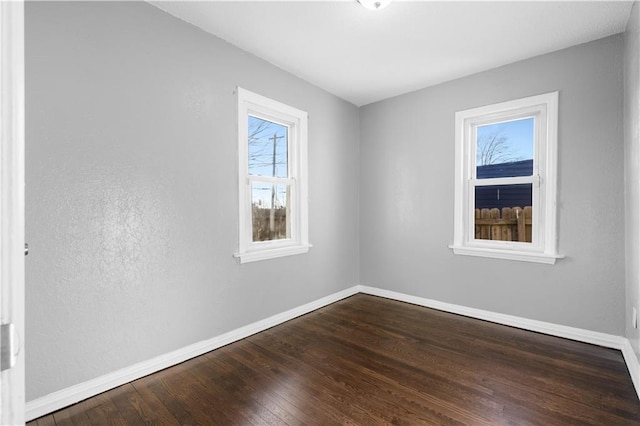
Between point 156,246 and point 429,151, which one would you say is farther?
point 429,151

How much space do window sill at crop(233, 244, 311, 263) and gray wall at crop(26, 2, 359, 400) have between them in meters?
0.08

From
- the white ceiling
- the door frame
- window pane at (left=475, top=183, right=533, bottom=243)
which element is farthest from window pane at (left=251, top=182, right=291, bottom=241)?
the door frame

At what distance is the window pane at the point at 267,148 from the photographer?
3059 mm

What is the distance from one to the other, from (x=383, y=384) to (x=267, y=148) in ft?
7.94

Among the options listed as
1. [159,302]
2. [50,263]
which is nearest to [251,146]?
[159,302]

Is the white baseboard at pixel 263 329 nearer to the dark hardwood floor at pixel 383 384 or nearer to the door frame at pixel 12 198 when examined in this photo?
the dark hardwood floor at pixel 383 384

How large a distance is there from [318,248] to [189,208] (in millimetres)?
1714

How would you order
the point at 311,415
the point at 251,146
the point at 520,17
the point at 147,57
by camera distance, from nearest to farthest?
the point at 311,415
the point at 147,57
the point at 520,17
the point at 251,146

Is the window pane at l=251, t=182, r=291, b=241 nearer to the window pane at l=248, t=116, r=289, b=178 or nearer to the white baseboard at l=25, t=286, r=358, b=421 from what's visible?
the window pane at l=248, t=116, r=289, b=178

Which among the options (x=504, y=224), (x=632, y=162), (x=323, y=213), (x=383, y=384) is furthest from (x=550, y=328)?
(x=323, y=213)

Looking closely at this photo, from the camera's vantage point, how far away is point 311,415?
1.76 meters

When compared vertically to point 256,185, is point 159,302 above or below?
below

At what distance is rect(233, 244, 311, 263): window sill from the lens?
2792mm

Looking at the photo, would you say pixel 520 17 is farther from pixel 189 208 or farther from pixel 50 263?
pixel 50 263
